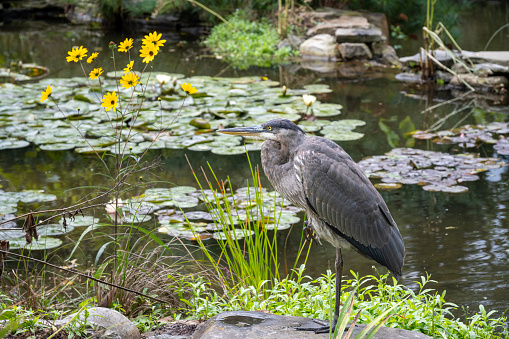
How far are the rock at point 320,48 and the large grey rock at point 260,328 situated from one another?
9.70 meters

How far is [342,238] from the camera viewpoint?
2.79 m

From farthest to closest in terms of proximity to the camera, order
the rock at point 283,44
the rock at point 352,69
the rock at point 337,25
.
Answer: the rock at point 283,44
the rock at point 337,25
the rock at point 352,69

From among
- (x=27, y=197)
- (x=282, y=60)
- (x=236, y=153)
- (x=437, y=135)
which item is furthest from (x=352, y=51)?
(x=27, y=197)

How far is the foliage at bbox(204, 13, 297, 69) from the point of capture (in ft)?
38.6

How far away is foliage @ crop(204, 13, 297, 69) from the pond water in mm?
1296

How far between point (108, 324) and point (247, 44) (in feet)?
34.5

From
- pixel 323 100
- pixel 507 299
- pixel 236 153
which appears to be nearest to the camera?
pixel 507 299

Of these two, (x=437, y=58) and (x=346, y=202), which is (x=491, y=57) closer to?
(x=437, y=58)

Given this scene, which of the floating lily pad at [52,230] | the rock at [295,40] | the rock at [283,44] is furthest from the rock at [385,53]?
the floating lily pad at [52,230]

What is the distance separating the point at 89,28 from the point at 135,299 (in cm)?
1477

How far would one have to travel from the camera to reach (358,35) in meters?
11.4

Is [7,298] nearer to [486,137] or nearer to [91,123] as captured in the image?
[91,123]

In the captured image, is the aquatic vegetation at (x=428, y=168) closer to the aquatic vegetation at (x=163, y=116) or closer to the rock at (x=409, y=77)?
the aquatic vegetation at (x=163, y=116)

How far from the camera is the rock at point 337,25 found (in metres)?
12.0
